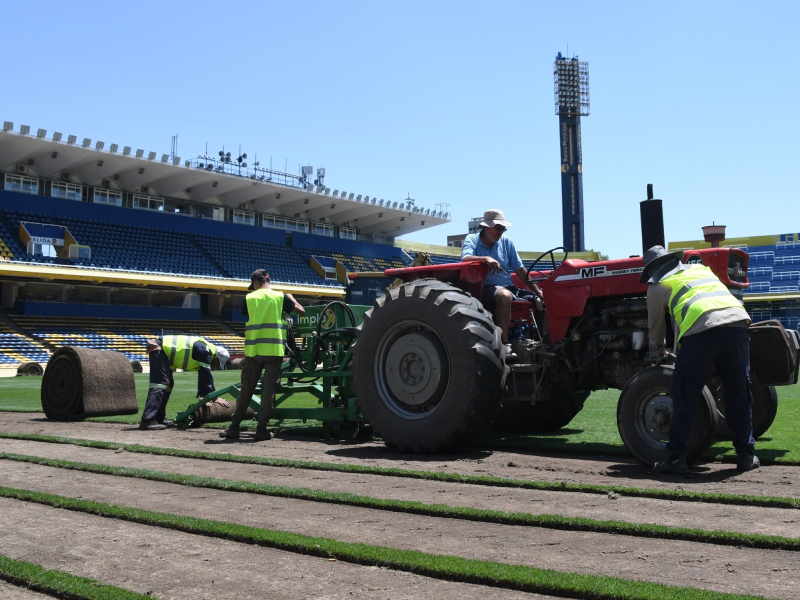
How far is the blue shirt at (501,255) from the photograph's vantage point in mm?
7250

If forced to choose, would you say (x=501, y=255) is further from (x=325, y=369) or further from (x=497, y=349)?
(x=325, y=369)

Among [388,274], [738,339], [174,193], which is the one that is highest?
[174,193]

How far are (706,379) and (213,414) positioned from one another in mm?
6539

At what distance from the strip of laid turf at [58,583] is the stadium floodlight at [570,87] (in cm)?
6217

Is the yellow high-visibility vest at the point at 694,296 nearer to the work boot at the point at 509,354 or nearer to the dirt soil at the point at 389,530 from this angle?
the dirt soil at the point at 389,530

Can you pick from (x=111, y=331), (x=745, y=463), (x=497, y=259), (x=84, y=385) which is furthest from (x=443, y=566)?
(x=111, y=331)

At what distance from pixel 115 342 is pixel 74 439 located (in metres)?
29.9

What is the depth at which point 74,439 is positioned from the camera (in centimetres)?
802

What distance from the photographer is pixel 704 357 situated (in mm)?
5395

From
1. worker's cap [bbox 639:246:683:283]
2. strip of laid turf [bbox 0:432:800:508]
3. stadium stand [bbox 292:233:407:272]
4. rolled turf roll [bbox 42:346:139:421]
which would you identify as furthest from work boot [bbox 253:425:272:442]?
stadium stand [bbox 292:233:407:272]

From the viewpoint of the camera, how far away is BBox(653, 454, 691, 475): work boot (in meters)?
5.29

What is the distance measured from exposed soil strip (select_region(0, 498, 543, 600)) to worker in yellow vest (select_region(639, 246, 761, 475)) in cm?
273

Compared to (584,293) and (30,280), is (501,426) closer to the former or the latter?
(584,293)

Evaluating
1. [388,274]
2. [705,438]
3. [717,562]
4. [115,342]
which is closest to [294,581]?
[717,562]
